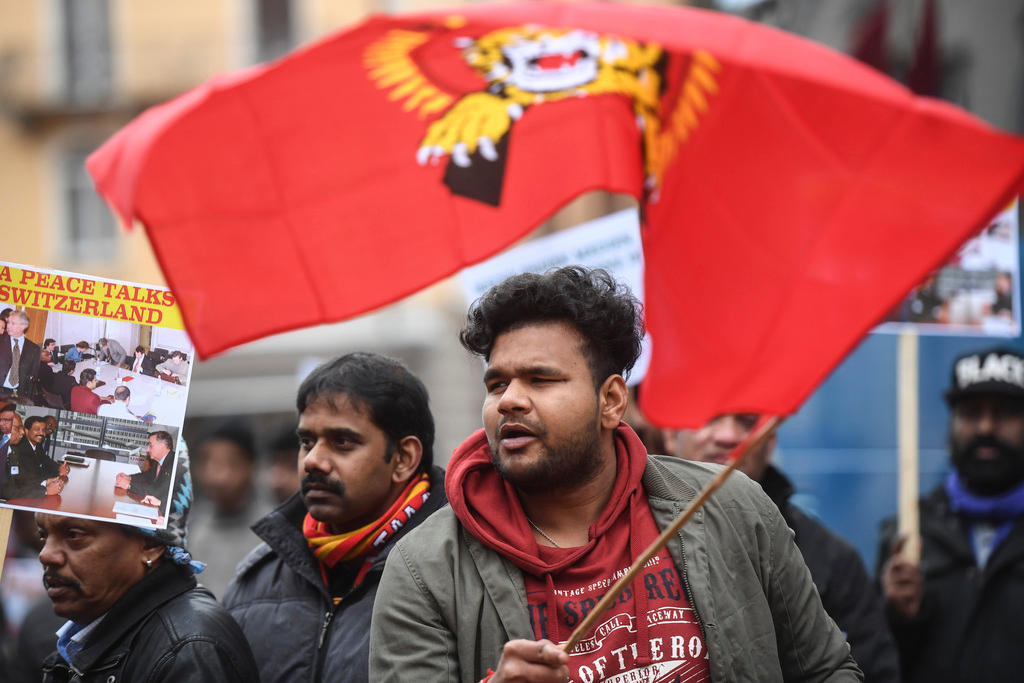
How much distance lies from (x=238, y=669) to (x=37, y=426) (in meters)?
0.85

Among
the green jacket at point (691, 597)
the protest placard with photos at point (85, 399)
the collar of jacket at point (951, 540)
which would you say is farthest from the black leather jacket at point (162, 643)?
the collar of jacket at point (951, 540)

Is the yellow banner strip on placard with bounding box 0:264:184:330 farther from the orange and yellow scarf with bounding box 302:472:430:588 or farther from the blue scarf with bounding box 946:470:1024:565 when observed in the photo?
the blue scarf with bounding box 946:470:1024:565

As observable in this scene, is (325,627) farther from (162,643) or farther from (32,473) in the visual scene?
(32,473)

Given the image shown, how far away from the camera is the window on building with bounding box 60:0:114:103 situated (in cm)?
2312

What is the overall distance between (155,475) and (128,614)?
1.25ft

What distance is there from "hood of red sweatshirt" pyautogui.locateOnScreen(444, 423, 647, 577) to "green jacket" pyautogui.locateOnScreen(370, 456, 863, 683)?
0.04 metres

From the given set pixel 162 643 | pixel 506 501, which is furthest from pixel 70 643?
pixel 506 501

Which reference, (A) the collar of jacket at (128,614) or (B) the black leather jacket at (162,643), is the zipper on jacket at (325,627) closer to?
(B) the black leather jacket at (162,643)

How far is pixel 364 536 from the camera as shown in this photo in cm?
369

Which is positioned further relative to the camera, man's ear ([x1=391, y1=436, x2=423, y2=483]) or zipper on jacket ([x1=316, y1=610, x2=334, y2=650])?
man's ear ([x1=391, y1=436, x2=423, y2=483])

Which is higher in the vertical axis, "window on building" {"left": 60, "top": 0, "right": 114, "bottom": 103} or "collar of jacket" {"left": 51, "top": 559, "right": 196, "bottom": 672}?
"collar of jacket" {"left": 51, "top": 559, "right": 196, "bottom": 672}

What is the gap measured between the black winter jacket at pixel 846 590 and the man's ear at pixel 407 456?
3.98 feet

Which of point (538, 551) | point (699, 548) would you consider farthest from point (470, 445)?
point (699, 548)

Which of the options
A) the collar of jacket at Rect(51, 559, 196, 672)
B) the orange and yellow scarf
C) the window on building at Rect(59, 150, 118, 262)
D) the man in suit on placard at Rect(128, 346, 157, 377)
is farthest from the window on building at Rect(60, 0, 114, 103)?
the collar of jacket at Rect(51, 559, 196, 672)
